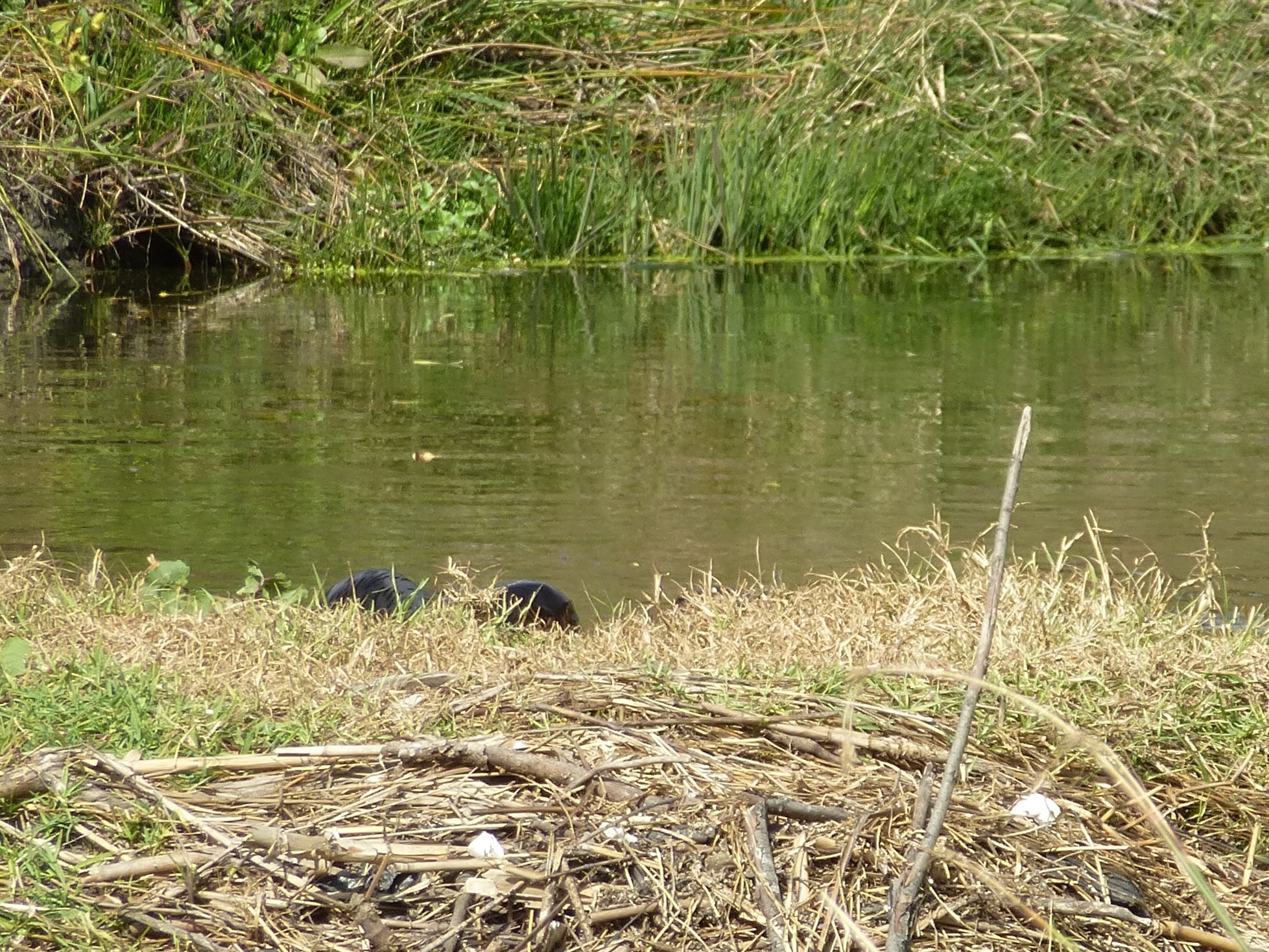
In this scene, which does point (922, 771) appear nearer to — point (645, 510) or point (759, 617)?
point (759, 617)

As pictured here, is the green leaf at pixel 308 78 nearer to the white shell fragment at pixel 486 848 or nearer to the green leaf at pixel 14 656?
the green leaf at pixel 14 656

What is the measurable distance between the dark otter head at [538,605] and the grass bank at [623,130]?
546cm

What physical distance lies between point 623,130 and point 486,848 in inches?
330

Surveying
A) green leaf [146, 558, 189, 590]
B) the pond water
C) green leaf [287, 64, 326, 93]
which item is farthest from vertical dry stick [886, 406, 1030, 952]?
green leaf [287, 64, 326, 93]

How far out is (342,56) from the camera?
10297mm

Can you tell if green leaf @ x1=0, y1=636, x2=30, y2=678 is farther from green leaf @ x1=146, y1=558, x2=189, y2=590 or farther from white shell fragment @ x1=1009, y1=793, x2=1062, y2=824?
white shell fragment @ x1=1009, y1=793, x2=1062, y2=824

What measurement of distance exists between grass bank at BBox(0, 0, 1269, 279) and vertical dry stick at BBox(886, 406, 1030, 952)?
7.12 metres

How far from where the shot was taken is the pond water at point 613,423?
4.58m

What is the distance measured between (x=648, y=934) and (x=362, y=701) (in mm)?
722

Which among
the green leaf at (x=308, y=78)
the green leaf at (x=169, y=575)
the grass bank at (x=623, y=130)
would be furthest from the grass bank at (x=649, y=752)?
the green leaf at (x=308, y=78)

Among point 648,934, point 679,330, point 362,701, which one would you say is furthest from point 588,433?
point 648,934

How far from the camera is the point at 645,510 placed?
4848mm

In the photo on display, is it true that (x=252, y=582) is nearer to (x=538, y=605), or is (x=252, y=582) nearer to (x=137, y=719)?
(x=538, y=605)

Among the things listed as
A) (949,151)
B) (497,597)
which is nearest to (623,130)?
(949,151)
